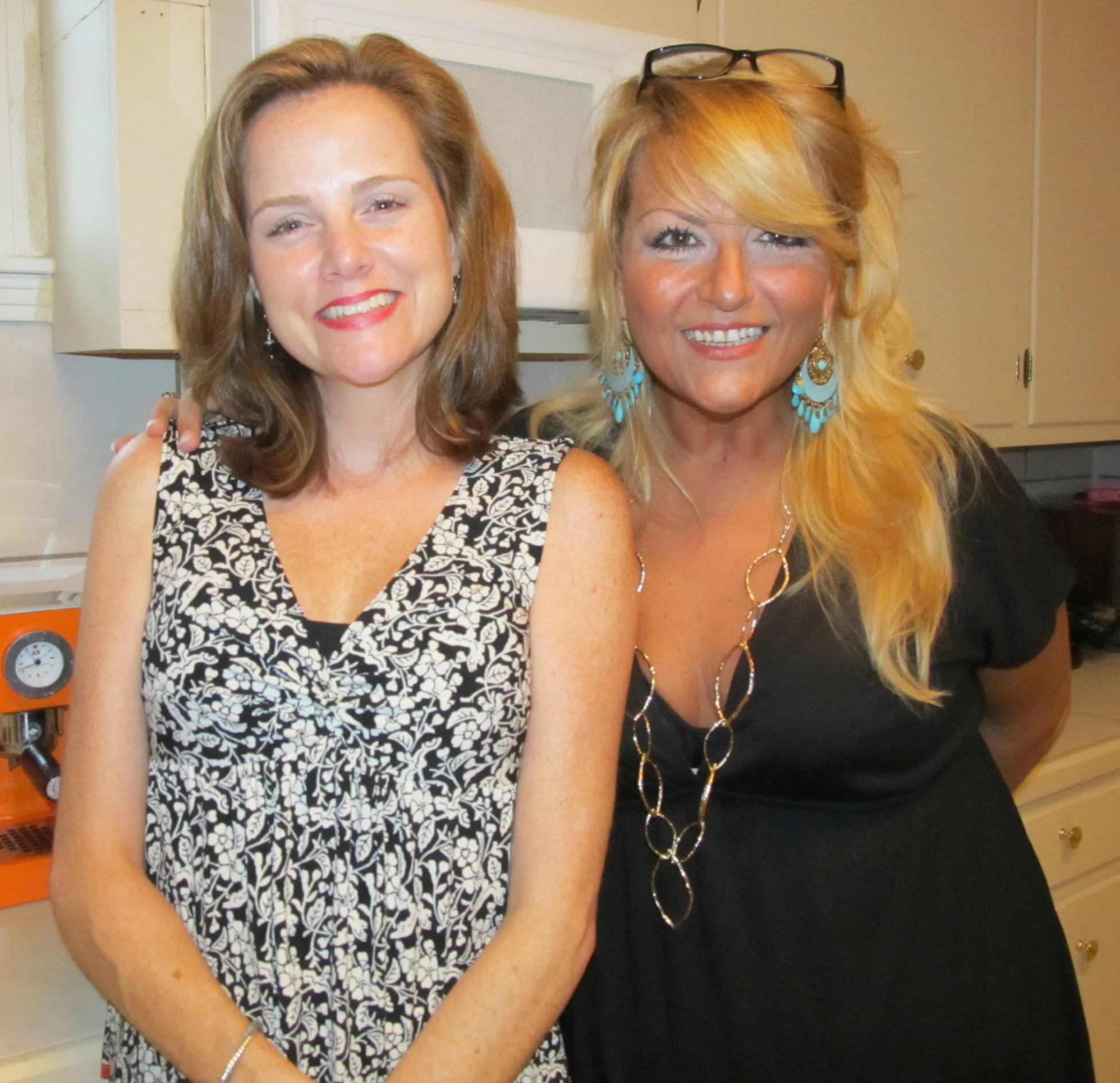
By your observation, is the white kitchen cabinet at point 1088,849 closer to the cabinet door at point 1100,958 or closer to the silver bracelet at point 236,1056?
the cabinet door at point 1100,958

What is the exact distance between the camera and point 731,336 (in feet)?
3.73

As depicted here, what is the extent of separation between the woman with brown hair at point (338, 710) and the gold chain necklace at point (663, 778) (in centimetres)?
17

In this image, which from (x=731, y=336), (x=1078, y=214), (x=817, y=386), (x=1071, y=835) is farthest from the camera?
(x=1078, y=214)

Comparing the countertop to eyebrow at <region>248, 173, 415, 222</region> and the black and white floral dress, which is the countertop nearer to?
the black and white floral dress

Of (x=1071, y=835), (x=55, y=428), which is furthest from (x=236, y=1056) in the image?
(x=1071, y=835)

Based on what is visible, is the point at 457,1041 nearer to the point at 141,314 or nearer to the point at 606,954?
the point at 606,954

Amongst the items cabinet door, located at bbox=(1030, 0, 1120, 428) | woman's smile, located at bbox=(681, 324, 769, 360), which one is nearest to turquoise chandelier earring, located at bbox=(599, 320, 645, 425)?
woman's smile, located at bbox=(681, 324, 769, 360)

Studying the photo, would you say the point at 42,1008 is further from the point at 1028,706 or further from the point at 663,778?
the point at 1028,706

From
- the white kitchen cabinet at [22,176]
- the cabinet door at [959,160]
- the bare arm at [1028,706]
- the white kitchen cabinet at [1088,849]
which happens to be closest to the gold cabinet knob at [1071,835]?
the white kitchen cabinet at [1088,849]

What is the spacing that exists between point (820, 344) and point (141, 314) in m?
0.78

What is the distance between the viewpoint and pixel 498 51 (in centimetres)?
134

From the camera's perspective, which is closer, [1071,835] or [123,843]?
[123,843]

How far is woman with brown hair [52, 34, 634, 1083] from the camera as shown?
925mm

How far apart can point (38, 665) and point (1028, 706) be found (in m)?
1.20
